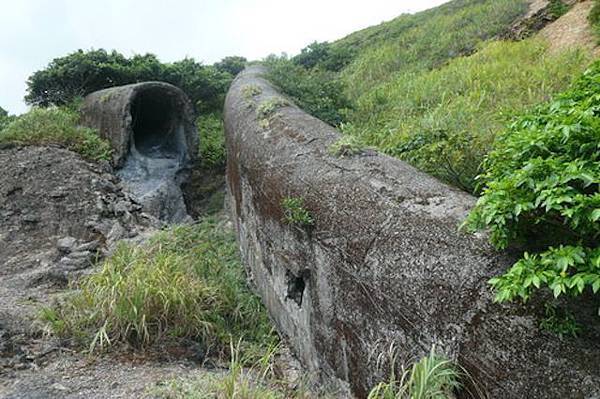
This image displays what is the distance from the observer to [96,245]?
7.05m

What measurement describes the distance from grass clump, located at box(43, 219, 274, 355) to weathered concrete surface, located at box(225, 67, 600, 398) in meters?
0.38

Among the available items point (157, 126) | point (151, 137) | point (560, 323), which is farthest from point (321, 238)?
point (157, 126)

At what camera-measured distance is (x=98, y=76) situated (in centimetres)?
1281

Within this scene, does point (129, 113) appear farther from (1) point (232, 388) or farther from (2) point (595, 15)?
(2) point (595, 15)

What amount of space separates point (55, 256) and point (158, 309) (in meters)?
2.95

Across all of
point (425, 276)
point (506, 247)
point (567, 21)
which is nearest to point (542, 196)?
point (506, 247)

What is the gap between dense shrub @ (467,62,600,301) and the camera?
79.9 inches

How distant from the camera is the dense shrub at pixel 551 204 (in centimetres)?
203

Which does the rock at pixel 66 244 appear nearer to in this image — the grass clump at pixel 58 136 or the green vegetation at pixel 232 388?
the grass clump at pixel 58 136

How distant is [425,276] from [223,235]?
17.3 feet

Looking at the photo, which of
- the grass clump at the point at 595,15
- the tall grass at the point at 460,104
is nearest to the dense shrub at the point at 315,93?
the tall grass at the point at 460,104

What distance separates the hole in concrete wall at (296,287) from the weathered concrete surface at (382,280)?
0.01 metres

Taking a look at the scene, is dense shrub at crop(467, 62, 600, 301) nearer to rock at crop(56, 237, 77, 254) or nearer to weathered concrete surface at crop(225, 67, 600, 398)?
weathered concrete surface at crop(225, 67, 600, 398)

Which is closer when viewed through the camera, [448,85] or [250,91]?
[250,91]
